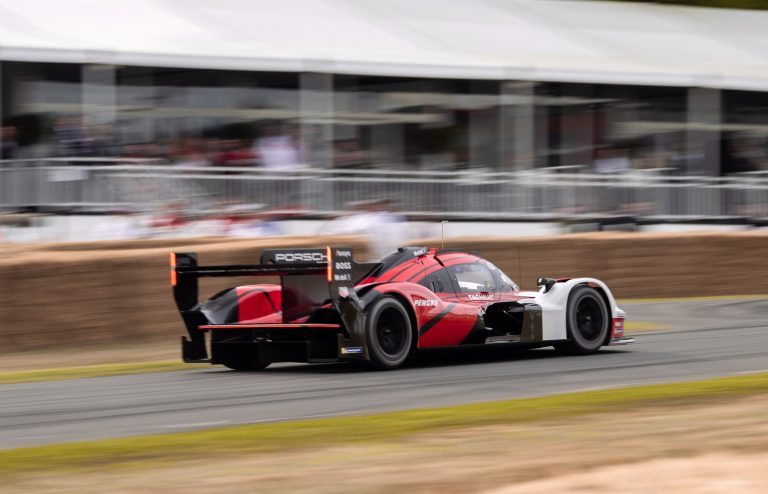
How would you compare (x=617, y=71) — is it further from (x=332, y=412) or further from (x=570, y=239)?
(x=332, y=412)

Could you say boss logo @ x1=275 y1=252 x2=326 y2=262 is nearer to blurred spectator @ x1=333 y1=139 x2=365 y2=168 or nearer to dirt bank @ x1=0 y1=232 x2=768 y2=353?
dirt bank @ x1=0 y1=232 x2=768 y2=353

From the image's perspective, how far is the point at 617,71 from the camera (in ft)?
91.2

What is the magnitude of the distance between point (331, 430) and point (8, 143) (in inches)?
561

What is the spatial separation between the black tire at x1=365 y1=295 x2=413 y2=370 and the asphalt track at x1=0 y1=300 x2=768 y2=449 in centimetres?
14

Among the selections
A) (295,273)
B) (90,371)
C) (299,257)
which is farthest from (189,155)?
(295,273)

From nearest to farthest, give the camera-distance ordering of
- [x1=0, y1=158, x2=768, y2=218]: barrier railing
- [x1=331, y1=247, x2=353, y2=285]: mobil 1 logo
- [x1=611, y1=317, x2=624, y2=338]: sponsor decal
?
1. [x1=331, y1=247, x2=353, y2=285]: mobil 1 logo
2. [x1=611, y1=317, x2=624, y2=338]: sponsor decal
3. [x1=0, y1=158, x2=768, y2=218]: barrier railing

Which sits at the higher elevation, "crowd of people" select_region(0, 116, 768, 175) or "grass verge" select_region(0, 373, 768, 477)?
"crowd of people" select_region(0, 116, 768, 175)

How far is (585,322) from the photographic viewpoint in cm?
1291

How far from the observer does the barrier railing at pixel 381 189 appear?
776 inches

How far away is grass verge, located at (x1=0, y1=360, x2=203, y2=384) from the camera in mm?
12000

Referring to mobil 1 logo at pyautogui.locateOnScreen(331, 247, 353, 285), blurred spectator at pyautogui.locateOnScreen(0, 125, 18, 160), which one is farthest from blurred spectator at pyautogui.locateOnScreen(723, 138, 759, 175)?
mobil 1 logo at pyautogui.locateOnScreen(331, 247, 353, 285)

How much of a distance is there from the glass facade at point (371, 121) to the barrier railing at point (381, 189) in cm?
64

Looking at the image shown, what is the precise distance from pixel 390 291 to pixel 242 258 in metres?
5.23

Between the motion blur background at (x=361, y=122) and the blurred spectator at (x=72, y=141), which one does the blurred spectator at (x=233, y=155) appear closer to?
the motion blur background at (x=361, y=122)
